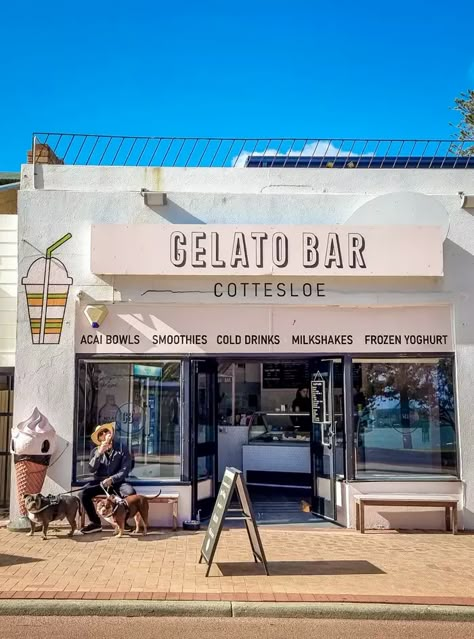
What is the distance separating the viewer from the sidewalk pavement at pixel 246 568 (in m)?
6.55

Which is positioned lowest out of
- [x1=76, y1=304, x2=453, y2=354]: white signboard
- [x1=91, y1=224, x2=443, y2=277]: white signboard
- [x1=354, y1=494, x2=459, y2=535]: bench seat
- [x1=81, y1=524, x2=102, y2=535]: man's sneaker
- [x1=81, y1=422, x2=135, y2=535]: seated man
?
[x1=81, y1=524, x2=102, y2=535]: man's sneaker

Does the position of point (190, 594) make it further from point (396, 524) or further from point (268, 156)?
point (268, 156)

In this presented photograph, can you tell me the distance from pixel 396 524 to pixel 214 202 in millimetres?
5214

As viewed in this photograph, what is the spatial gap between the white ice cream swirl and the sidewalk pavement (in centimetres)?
109

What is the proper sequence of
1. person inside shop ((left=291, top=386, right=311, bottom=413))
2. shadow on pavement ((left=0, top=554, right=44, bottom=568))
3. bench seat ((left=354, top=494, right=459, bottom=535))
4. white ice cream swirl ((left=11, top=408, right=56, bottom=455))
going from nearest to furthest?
shadow on pavement ((left=0, top=554, right=44, bottom=568)) → white ice cream swirl ((left=11, top=408, right=56, bottom=455)) → bench seat ((left=354, top=494, right=459, bottom=535)) → person inside shop ((left=291, top=386, right=311, bottom=413))

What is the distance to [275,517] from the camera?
10344 mm

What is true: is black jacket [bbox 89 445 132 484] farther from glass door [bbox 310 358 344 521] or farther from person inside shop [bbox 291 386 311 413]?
person inside shop [bbox 291 386 311 413]

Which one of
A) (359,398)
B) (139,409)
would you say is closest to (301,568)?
(359,398)

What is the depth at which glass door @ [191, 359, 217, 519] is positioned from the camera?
9.84m

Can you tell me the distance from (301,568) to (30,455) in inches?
154

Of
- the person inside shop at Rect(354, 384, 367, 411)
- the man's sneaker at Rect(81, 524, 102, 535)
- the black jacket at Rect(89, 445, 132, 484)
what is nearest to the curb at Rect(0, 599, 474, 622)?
the man's sneaker at Rect(81, 524, 102, 535)

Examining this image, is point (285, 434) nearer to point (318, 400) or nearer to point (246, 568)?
point (318, 400)

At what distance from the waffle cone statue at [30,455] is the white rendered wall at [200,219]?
307 millimetres

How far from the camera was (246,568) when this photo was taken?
7477 millimetres
